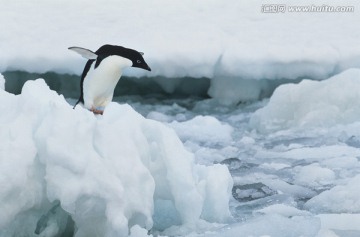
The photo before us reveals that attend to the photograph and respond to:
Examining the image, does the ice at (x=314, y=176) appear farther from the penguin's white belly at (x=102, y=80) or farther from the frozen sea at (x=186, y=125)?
the penguin's white belly at (x=102, y=80)

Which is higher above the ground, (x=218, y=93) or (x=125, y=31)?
(x=125, y=31)

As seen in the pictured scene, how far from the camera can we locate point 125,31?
21.7 ft

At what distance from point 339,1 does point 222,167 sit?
5056 millimetres

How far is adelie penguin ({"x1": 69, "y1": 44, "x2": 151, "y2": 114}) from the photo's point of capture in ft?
13.3

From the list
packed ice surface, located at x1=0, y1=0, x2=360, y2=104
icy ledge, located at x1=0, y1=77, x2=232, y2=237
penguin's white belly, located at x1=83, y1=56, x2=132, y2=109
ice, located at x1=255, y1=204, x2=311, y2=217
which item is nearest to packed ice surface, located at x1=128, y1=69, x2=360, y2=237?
ice, located at x1=255, y1=204, x2=311, y2=217

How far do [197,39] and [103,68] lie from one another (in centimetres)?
243

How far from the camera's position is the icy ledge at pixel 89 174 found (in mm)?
2510

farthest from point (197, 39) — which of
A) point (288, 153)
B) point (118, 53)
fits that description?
point (118, 53)

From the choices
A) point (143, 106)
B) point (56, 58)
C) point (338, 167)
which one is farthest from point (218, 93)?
point (338, 167)

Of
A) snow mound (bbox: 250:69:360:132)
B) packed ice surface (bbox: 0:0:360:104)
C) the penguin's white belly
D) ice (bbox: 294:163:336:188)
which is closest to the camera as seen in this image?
ice (bbox: 294:163:336:188)

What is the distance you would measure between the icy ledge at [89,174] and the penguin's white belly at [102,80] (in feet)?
3.72

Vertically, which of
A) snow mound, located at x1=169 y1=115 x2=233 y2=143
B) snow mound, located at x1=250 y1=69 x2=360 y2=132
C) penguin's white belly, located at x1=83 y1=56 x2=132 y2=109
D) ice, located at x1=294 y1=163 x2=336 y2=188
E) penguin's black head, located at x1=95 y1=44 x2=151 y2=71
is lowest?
snow mound, located at x1=169 y1=115 x2=233 y2=143

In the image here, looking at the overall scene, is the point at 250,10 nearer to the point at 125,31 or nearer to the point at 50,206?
the point at 125,31

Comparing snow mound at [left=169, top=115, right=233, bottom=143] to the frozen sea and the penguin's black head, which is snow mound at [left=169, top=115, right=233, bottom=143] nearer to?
the frozen sea
